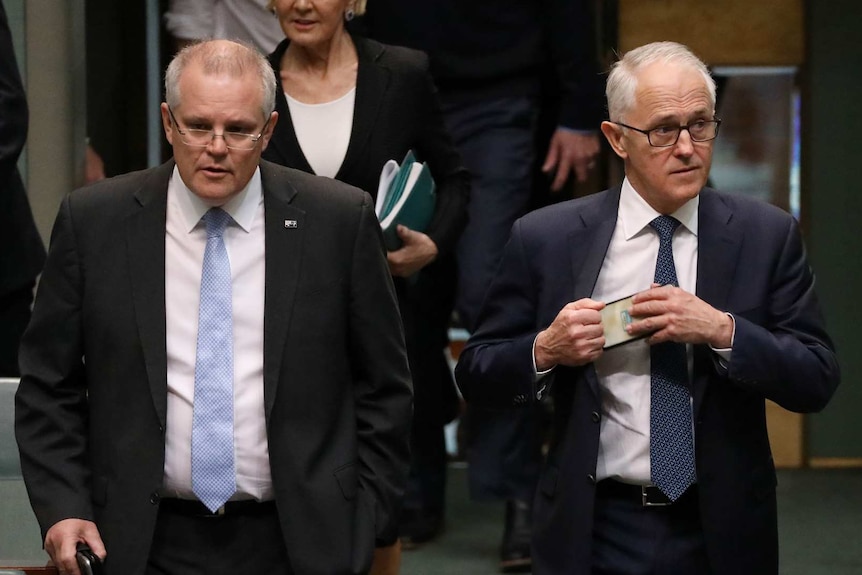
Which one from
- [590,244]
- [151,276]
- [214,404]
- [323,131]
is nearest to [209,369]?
[214,404]

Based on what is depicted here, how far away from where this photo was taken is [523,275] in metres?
3.66

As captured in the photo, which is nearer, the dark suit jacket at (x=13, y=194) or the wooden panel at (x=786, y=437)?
the dark suit jacket at (x=13, y=194)

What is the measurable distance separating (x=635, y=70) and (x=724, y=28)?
10.8 feet

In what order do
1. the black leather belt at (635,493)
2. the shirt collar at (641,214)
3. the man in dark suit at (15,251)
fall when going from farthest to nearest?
the man in dark suit at (15,251)
the shirt collar at (641,214)
the black leather belt at (635,493)

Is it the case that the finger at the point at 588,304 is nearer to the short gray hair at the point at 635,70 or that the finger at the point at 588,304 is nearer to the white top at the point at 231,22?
the short gray hair at the point at 635,70

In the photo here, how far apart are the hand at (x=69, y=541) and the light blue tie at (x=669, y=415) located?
1.12 metres

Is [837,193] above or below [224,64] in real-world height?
below

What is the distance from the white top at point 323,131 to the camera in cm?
445

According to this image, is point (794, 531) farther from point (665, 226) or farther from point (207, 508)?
point (207, 508)

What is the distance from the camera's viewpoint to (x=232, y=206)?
3457 millimetres

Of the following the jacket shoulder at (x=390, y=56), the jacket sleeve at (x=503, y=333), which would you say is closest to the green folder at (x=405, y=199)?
the jacket shoulder at (x=390, y=56)

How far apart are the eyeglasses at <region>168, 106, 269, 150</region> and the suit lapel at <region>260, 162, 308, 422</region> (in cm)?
15

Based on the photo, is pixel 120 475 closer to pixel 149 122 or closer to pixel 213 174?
pixel 213 174

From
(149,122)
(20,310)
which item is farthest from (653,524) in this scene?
(149,122)
